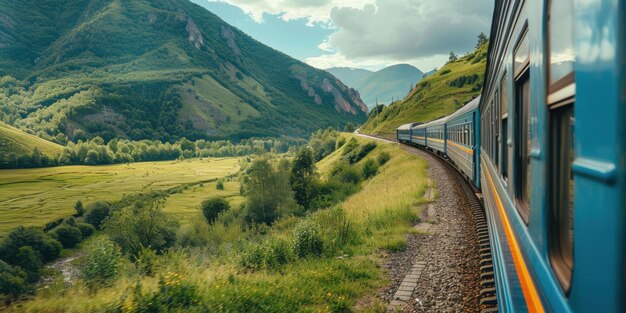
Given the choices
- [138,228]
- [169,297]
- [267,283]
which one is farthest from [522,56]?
[138,228]

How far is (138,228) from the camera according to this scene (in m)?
45.0

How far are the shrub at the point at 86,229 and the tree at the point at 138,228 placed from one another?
1403 inches

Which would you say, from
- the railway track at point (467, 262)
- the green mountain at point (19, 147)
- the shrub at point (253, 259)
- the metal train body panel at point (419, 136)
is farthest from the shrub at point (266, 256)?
the green mountain at point (19, 147)

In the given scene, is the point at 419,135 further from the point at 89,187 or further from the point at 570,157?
the point at 89,187

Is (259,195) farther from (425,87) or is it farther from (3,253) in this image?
(425,87)

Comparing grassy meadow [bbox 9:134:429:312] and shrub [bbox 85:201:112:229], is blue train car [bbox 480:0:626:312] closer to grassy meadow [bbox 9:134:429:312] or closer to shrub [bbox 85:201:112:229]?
grassy meadow [bbox 9:134:429:312]

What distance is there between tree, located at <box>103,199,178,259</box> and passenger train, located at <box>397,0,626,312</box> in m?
44.3

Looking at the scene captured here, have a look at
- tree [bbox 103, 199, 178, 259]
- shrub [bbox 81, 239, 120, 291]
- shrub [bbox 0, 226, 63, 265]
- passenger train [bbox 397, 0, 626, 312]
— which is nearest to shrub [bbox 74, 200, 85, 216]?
shrub [bbox 0, 226, 63, 265]

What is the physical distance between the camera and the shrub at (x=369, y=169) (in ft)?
132

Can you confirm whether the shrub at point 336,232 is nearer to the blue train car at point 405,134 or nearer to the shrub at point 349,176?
the shrub at point 349,176

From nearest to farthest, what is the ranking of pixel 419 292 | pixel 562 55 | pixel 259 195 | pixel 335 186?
pixel 562 55, pixel 419 292, pixel 335 186, pixel 259 195

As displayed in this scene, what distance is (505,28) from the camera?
421 cm

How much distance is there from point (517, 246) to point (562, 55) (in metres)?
2.18

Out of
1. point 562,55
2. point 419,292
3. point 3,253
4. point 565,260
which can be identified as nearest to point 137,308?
point 419,292
